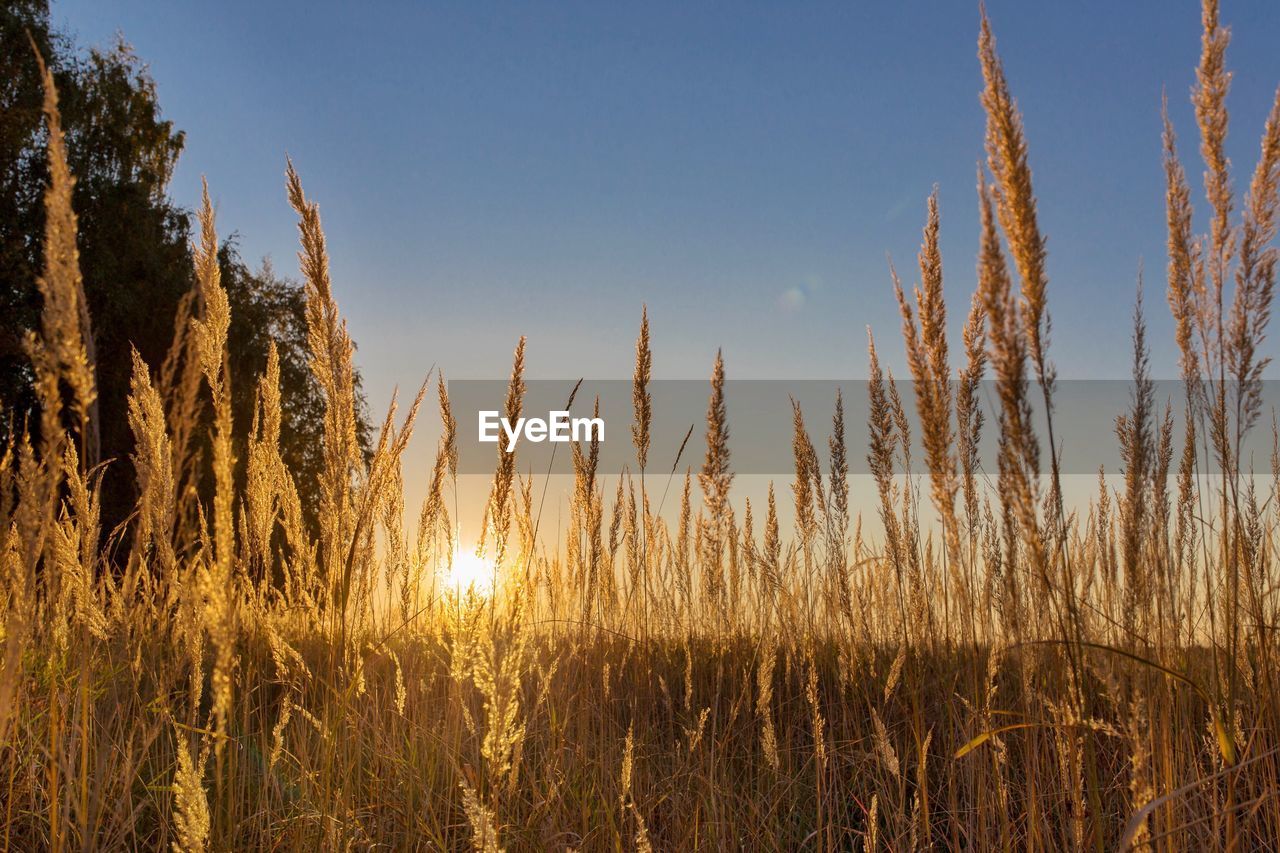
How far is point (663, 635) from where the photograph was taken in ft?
14.8

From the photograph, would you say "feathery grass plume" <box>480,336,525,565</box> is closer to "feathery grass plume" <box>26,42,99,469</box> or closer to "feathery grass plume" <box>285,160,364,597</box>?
"feathery grass plume" <box>285,160,364,597</box>

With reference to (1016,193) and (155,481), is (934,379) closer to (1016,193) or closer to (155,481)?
(1016,193)

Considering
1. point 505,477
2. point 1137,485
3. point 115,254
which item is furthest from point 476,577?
point 115,254

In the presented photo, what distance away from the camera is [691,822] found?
2.76m

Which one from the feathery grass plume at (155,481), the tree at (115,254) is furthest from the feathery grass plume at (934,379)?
the tree at (115,254)

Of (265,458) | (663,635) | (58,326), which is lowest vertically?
(663,635)

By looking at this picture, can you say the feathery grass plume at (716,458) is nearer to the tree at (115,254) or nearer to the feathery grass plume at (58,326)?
the feathery grass plume at (58,326)

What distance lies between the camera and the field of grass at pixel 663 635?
1.52 m

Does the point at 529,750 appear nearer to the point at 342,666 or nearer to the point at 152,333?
the point at 342,666

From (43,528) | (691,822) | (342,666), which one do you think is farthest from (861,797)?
(43,528)

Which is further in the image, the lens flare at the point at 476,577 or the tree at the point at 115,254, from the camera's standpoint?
the tree at the point at 115,254

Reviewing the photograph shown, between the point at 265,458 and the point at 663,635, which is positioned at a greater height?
the point at 265,458

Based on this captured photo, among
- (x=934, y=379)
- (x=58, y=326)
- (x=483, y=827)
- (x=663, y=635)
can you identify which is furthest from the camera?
(x=663, y=635)

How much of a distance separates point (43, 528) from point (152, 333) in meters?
16.6
